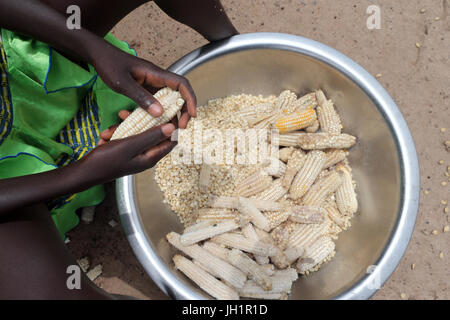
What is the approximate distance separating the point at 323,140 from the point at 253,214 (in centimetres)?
53

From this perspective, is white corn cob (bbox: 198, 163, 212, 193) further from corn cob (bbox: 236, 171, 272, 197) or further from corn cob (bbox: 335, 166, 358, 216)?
corn cob (bbox: 335, 166, 358, 216)

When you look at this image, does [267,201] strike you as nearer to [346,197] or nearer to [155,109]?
[346,197]

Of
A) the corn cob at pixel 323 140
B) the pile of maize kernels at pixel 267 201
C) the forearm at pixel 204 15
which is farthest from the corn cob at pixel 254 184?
the forearm at pixel 204 15

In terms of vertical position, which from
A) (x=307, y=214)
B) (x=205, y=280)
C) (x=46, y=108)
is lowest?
(x=205, y=280)

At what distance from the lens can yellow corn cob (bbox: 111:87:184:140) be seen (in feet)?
4.32

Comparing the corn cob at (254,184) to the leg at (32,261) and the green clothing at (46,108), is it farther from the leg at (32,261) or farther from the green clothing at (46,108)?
the leg at (32,261)

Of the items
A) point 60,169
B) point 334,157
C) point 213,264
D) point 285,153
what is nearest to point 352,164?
point 334,157

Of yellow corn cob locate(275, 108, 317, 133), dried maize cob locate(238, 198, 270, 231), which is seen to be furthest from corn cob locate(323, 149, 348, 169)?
dried maize cob locate(238, 198, 270, 231)

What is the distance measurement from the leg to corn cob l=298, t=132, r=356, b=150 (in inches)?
47.8

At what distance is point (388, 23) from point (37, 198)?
2501 mm

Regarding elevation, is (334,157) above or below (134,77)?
below

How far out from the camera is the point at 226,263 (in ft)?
5.82

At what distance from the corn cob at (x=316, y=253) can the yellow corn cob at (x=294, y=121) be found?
23.2 inches

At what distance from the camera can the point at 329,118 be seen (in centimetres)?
194
